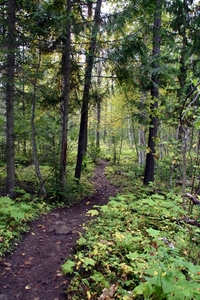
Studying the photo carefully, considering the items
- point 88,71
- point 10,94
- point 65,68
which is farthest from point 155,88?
point 10,94

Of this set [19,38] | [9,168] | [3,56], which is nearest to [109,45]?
[19,38]

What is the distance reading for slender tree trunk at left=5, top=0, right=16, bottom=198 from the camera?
19.5 feet

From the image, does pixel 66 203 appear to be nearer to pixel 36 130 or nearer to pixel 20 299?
pixel 36 130

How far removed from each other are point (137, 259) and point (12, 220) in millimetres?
3216

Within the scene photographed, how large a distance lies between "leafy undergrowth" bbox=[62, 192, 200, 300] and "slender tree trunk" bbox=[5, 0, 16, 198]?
322 cm

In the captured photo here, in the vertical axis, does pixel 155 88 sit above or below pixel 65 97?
above

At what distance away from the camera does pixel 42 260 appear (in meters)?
4.09

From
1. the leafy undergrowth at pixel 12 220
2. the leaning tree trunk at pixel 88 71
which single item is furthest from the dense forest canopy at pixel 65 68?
the leafy undergrowth at pixel 12 220

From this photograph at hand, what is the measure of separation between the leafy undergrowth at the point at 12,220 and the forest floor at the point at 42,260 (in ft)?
0.52

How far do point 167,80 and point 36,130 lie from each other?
19.5 ft

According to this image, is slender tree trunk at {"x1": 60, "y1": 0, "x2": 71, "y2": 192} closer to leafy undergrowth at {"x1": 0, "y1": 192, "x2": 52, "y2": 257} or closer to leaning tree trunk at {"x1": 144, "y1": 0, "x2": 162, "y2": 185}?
leafy undergrowth at {"x1": 0, "y1": 192, "x2": 52, "y2": 257}

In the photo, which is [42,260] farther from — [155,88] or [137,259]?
[155,88]

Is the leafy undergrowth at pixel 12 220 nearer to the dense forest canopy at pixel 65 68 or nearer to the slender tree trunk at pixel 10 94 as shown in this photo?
the slender tree trunk at pixel 10 94

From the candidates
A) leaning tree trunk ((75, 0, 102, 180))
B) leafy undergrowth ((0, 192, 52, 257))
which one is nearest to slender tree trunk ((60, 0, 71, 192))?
leaning tree trunk ((75, 0, 102, 180))
